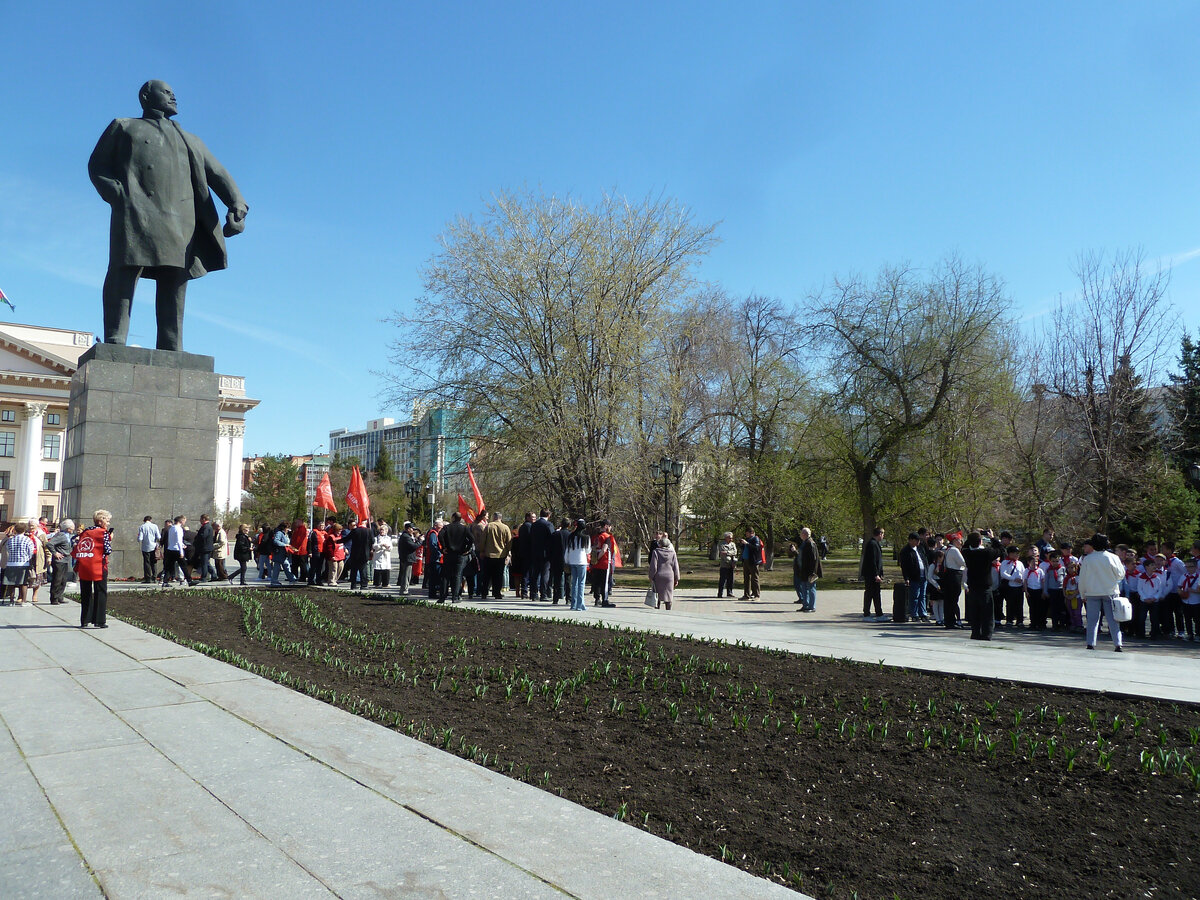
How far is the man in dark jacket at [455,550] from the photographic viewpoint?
1769cm

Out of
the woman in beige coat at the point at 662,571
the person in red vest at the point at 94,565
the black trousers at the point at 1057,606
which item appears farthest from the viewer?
the woman in beige coat at the point at 662,571

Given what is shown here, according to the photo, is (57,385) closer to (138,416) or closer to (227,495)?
(227,495)

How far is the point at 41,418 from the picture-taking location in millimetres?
64875

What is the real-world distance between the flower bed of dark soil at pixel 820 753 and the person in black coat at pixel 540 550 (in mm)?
8606

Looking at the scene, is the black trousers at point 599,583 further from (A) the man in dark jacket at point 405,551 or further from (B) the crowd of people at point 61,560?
(B) the crowd of people at point 61,560

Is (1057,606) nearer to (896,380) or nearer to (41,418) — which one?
(896,380)

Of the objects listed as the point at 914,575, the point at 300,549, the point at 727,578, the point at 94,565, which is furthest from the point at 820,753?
the point at 300,549

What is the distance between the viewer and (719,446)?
116ft

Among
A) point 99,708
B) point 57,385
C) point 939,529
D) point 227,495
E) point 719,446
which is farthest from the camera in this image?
point 227,495

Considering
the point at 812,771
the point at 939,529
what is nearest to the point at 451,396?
the point at 939,529

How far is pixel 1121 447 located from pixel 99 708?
2732 cm

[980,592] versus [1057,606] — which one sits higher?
[980,592]

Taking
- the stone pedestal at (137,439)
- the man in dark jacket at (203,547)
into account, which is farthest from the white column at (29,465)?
the stone pedestal at (137,439)

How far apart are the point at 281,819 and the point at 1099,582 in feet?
40.8
